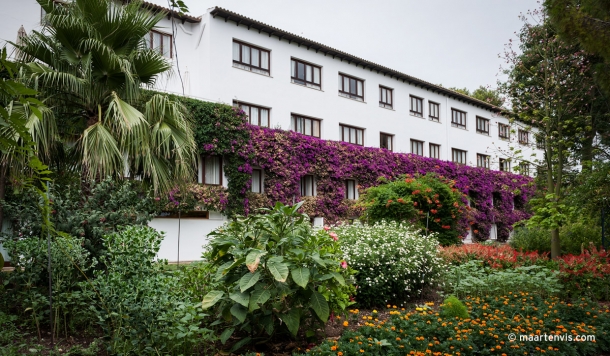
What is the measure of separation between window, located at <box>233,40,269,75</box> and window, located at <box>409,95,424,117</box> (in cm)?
1099

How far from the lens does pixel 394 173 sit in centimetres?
2452

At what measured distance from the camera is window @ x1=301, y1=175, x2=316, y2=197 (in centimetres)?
2092

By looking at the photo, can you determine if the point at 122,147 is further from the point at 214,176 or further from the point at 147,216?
the point at 214,176

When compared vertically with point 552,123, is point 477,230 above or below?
below

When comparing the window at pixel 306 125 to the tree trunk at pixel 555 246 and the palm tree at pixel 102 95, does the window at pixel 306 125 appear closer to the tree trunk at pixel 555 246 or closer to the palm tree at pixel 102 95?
the tree trunk at pixel 555 246

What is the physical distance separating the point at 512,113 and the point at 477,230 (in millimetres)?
16419

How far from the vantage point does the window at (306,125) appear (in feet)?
69.2

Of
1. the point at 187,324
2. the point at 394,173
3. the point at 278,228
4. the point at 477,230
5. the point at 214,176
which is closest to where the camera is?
the point at 187,324

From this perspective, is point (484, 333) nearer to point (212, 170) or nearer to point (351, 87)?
point (212, 170)

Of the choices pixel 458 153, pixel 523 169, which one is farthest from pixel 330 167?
pixel 458 153

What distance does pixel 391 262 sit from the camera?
7.58 metres

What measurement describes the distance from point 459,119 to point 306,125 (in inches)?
564

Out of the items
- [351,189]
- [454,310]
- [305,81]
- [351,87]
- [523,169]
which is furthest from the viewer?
[351,87]

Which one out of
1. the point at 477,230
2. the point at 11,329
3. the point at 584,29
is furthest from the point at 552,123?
the point at 477,230
